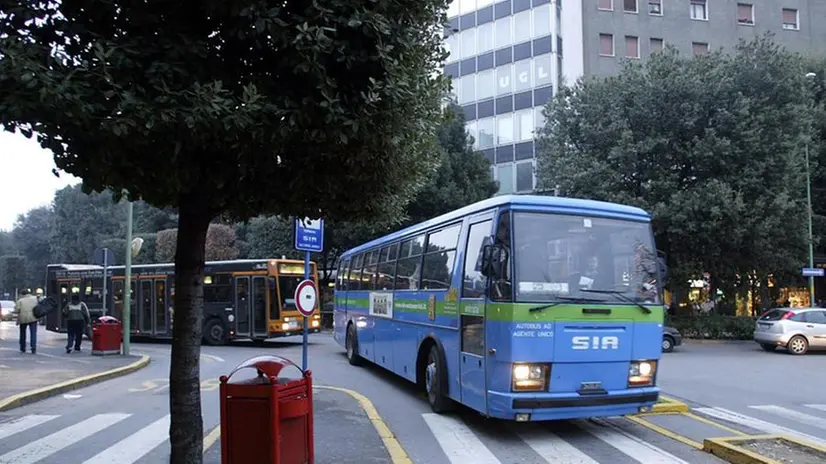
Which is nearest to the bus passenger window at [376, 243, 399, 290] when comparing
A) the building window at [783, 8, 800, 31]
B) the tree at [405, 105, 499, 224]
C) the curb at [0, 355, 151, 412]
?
the curb at [0, 355, 151, 412]

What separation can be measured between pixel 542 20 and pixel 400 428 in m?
33.6

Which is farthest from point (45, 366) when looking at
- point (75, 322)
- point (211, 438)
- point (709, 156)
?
point (709, 156)

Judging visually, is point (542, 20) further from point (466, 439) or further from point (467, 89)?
point (466, 439)

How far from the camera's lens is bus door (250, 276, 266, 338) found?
20.8 m

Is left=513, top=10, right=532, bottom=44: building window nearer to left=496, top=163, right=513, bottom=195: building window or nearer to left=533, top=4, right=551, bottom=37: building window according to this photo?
left=533, top=4, right=551, bottom=37: building window

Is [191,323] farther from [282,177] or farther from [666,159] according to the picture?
[666,159]

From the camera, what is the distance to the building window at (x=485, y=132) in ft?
132

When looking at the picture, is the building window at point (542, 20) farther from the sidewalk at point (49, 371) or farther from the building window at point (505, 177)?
the sidewalk at point (49, 371)

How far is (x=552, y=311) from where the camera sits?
25.8 ft

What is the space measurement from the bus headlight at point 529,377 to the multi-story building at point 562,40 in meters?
30.8

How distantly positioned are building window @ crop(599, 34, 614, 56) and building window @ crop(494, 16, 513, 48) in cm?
527

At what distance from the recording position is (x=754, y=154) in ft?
75.3

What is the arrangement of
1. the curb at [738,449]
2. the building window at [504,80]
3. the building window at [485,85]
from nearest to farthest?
the curb at [738,449], the building window at [504,80], the building window at [485,85]

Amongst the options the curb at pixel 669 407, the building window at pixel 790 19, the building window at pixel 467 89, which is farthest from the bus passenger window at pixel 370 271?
the building window at pixel 790 19
